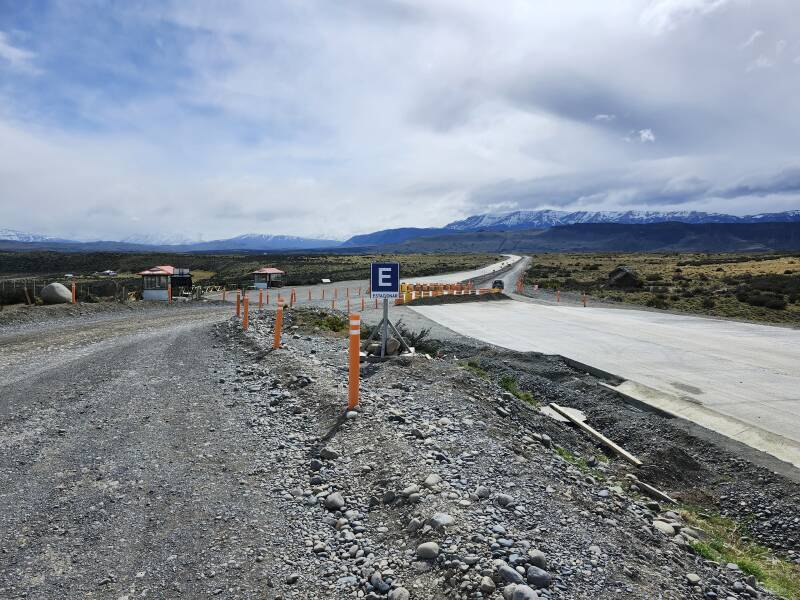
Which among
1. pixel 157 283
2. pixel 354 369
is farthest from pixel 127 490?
pixel 157 283

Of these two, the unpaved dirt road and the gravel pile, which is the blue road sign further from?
the unpaved dirt road

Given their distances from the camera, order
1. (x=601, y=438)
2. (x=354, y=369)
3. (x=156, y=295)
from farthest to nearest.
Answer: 1. (x=156, y=295)
2. (x=601, y=438)
3. (x=354, y=369)

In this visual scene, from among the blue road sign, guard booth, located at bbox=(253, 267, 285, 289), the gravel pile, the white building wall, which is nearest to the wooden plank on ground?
the gravel pile

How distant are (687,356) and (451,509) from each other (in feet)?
40.5

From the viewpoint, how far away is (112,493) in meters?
5.14

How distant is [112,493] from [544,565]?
416cm

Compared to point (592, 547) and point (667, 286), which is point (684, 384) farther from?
point (667, 286)

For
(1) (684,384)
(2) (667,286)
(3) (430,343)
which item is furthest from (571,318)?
(2) (667,286)

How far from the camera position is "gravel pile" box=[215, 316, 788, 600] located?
12.8 feet

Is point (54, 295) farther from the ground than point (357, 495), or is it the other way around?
point (54, 295)

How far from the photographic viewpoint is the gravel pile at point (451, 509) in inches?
153

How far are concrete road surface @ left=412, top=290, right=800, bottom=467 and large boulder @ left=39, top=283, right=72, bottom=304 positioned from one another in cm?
1716

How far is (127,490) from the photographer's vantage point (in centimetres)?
521

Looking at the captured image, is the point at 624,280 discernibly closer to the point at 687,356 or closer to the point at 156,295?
the point at 687,356
